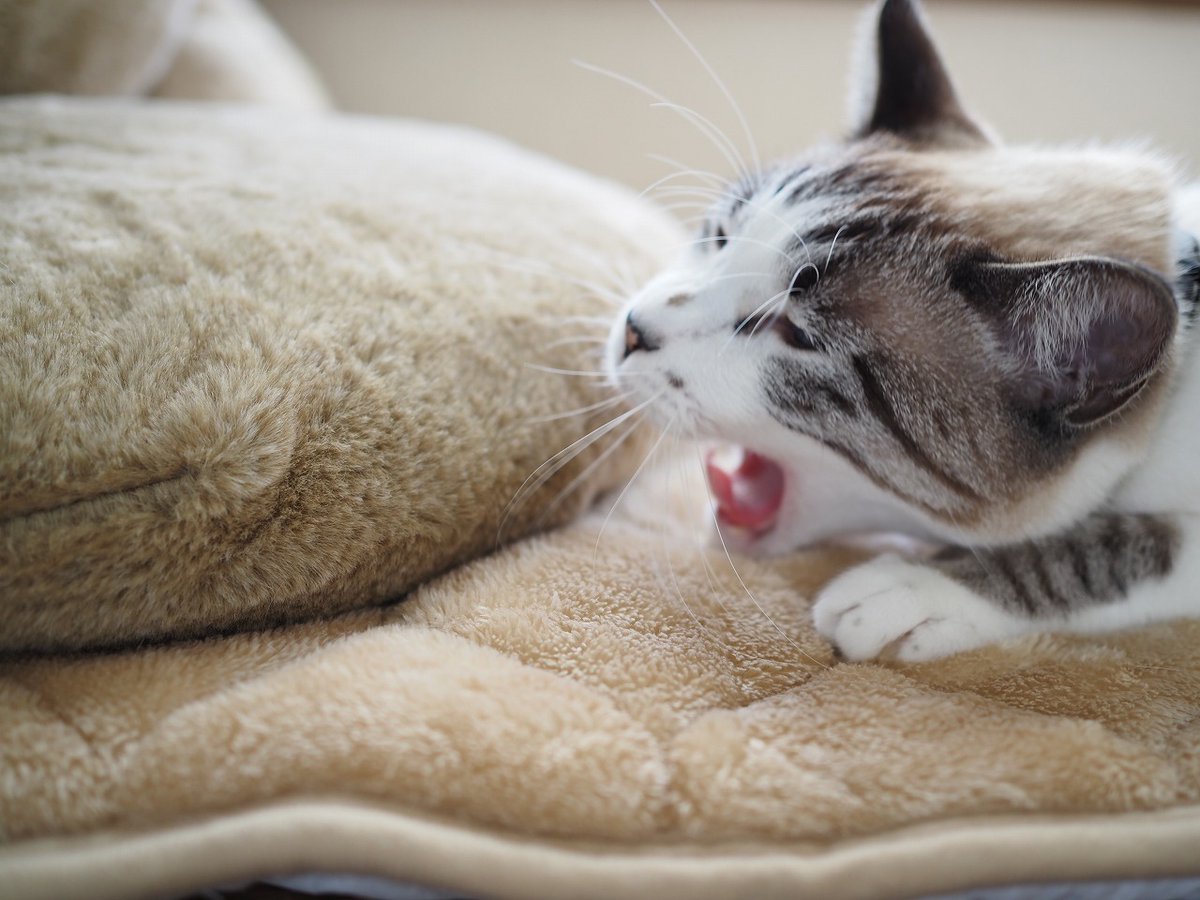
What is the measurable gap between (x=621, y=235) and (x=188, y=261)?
580mm

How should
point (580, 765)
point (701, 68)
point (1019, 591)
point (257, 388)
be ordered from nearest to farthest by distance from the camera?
point (580, 765), point (257, 388), point (1019, 591), point (701, 68)

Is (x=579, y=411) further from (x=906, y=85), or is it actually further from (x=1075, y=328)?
(x=906, y=85)

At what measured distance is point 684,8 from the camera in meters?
2.05

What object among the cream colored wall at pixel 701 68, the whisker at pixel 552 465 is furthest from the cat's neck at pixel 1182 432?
the cream colored wall at pixel 701 68

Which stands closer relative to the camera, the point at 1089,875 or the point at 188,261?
the point at 1089,875

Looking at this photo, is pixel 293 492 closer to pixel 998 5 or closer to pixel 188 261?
pixel 188 261

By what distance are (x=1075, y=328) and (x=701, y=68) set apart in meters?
1.58

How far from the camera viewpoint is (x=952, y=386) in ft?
2.48

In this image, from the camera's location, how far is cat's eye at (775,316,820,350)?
0.80 meters

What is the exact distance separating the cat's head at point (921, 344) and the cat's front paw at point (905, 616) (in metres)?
0.08

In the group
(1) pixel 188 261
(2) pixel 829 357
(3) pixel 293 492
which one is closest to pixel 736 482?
(2) pixel 829 357

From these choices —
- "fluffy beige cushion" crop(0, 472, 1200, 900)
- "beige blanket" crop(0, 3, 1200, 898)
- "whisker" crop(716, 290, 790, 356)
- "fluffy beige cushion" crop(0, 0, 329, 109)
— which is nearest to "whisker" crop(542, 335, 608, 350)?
"beige blanket" crop(0, 3, 1200, 898)

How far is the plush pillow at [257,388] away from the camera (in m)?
0.63

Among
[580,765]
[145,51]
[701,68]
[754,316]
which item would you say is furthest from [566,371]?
[701,68]
